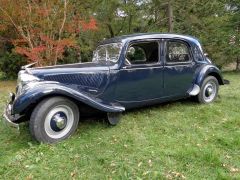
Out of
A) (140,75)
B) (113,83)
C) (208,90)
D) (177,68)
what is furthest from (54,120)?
(208,90)

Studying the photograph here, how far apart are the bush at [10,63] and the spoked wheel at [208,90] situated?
1039cm

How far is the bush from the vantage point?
1444cm

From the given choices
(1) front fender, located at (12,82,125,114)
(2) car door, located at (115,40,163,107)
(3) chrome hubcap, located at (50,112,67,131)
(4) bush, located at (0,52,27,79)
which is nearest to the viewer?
(1) front fender, located at (12,82,125,114)

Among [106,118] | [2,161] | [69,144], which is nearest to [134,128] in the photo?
[106,118]

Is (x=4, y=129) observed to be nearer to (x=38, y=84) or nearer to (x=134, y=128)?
(x=38, y=84)

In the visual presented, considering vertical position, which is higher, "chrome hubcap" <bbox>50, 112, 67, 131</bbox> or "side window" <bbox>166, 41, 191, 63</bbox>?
"side window" <bbox>166, 41, 191, 63</bbox>

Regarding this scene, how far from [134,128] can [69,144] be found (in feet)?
3.86

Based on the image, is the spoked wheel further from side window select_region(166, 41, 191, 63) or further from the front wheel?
the front wheel

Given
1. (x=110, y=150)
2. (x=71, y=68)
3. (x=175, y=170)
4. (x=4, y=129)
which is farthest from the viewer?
(x=4, y=129)

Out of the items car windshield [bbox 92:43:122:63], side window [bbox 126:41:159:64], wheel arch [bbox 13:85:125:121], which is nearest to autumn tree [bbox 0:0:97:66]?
car windshield [bbox 92:43:122:63]

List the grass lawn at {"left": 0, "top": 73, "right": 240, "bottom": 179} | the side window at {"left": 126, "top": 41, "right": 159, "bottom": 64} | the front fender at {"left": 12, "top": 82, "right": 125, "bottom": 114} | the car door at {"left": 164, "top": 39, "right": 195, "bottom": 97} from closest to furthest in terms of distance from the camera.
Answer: the grass lawn at {"left": 0, "top": 73, "right": 240, "bottom": 179} < the front fender at {"left": 12, "top": 82, "right": 125, "bottom": 114} < the side window at {"left": 126, "top": 41, "right": 159, "bottom": 64} < the car door at {"left": 164, "top": 39, "right": 195, "bottom": 97}

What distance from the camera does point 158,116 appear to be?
18.1 feet

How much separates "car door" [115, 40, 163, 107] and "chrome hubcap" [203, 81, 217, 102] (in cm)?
130

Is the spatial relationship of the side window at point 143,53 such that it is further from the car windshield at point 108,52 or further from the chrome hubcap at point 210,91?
the chrome hubcap at point 210,91
